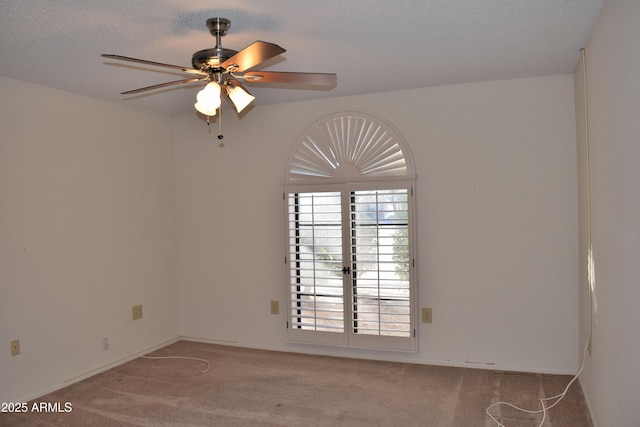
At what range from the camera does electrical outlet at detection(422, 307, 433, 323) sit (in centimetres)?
393

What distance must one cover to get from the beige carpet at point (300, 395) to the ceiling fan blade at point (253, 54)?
2.06 m

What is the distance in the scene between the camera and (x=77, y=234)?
380 centimetres

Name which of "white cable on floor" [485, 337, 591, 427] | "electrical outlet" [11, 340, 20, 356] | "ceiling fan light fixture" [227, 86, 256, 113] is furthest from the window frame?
"electrical outlet" [11, 340, 20, 356]

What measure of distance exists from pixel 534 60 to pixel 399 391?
2.39 metres

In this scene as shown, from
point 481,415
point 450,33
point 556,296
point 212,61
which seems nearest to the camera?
point 212,61

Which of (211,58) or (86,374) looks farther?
(86,374)

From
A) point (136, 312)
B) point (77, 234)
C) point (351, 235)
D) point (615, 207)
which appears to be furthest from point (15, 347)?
point (615, 207)

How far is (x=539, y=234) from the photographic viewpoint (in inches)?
144

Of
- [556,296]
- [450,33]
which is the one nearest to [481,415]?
[556,296]

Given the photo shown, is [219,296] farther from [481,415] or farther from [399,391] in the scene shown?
[481,415]

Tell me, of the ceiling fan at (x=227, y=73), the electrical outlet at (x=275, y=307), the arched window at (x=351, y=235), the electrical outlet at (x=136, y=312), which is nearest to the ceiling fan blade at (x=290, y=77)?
the ceiling fan at (x=227, y=73)

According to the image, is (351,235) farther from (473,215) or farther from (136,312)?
(136,312)

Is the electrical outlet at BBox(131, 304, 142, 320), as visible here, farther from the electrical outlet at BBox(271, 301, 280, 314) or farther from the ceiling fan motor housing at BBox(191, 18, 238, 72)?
the ceiling fan motor housing at BBox(191, 18, 238, 72)

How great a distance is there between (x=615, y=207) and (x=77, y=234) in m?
3.58
